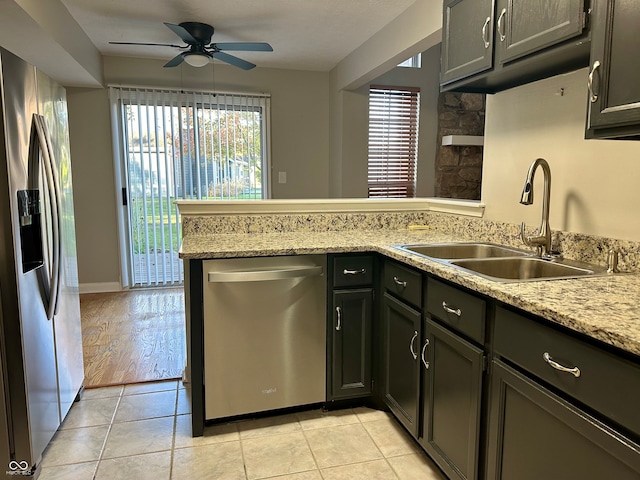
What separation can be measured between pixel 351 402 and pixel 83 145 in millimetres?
3908

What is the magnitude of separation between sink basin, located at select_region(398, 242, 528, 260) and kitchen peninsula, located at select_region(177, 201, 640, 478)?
83 mm

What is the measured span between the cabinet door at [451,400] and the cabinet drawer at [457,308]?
45 mm

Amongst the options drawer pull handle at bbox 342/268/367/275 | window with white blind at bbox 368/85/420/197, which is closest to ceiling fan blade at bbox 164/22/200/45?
window with white blind at bbox 368/85/420/197

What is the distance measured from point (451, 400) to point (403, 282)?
54 centimetres

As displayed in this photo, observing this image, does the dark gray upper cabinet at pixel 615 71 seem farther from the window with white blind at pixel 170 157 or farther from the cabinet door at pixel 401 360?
the window with white blind at pixel 170 157

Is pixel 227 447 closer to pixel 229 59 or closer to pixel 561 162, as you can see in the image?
pixel 561 162

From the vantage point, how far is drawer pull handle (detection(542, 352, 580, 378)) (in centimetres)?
110

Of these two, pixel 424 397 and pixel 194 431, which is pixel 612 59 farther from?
pixel 194 431

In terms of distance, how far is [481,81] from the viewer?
2025mm

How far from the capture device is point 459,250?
7.48ft

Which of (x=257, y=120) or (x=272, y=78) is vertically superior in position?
(x=272, y=78)

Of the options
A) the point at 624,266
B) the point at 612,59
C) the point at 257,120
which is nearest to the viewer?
the point at 612,59

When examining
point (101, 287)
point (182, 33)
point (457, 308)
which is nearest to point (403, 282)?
point (457, 308)

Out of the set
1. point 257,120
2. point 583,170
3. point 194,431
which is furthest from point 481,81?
point 257,120
